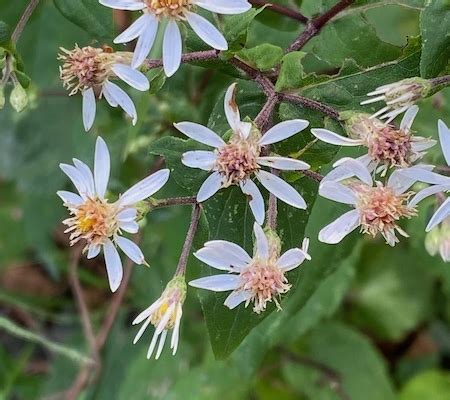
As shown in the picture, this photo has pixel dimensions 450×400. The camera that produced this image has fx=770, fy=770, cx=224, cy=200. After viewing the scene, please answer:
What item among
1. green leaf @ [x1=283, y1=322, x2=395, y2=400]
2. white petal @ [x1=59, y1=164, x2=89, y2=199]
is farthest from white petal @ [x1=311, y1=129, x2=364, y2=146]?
green leaf @ [x1=283, y1=322, x2=395, y2=400]

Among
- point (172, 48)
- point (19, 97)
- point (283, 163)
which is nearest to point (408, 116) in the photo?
point (283, 163)

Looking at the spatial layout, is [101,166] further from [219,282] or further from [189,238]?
[219,282]

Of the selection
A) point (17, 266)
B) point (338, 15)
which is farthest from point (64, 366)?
point (338, 15)

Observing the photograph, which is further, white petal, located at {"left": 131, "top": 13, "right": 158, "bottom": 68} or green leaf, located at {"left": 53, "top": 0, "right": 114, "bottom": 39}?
green leaf, located at {"left": 53, "top": 0, "right": 114, "bottom": 39}

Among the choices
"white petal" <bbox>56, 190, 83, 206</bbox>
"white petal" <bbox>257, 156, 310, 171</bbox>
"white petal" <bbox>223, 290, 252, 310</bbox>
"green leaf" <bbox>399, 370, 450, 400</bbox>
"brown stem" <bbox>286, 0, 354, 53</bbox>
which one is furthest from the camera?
"green leaf" <bbox>399, 370, 450, 400</bbox>

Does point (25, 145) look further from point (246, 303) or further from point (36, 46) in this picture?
point (246, 303)

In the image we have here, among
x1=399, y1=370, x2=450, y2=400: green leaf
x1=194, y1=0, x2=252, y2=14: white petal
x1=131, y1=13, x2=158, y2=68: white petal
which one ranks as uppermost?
x1=194, y1=0, x2=252, y2=14: white petal

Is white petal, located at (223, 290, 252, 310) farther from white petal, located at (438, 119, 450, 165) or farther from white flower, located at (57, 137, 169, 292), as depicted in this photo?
white petal, located at (438, 119, 450, 165)

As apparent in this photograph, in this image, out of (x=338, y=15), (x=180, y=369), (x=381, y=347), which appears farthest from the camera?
(x=381, y=347)
